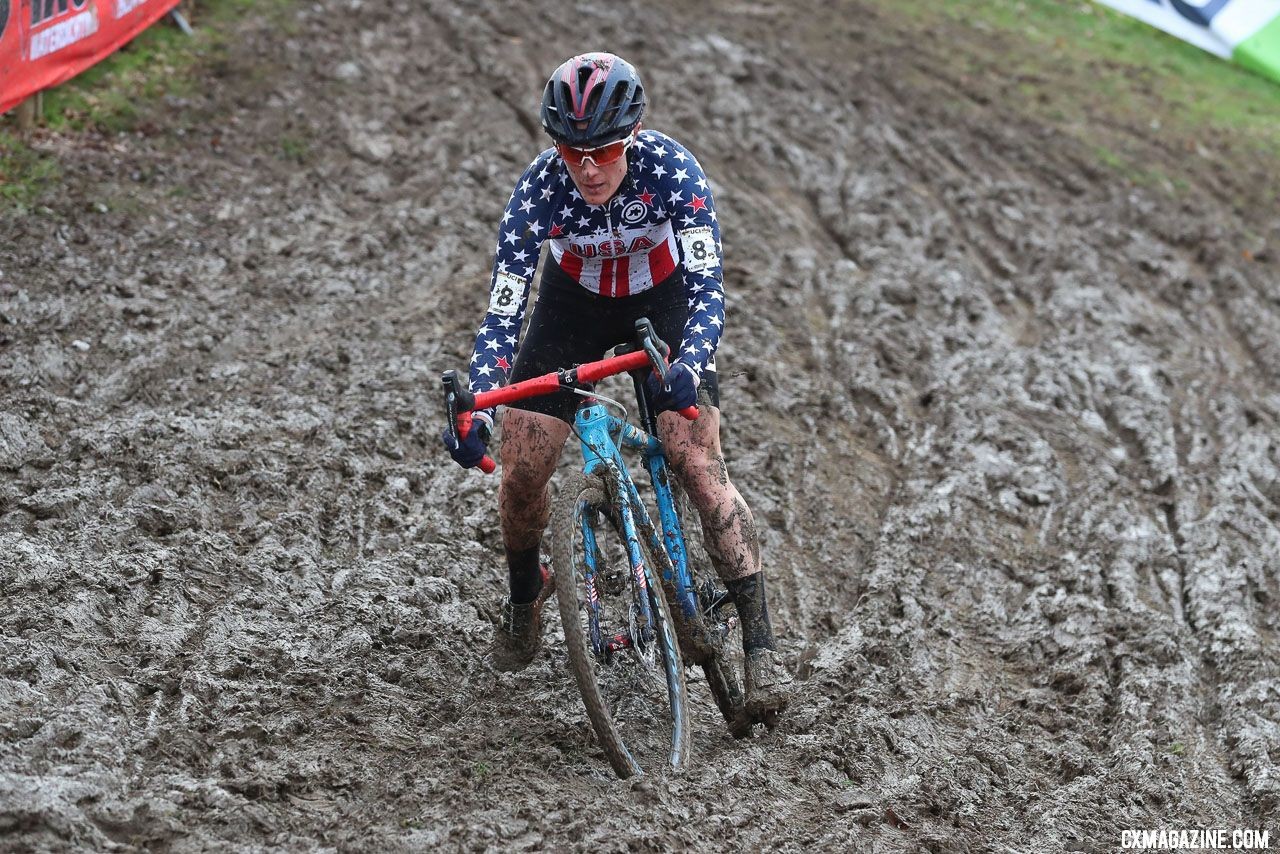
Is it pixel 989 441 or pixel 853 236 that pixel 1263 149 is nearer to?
pixel 853 236

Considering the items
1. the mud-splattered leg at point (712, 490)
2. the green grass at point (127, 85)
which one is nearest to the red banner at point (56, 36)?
the green grass at point (127, 85)

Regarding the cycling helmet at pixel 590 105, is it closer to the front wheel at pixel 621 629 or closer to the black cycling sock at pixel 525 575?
the front wheel at pixel 621 629

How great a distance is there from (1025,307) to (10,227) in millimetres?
7723

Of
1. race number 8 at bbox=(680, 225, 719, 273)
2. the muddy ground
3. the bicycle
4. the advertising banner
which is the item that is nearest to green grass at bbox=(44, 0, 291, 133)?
the muddy ground

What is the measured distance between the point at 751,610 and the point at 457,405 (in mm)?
1535

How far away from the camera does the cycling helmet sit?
4164 mm

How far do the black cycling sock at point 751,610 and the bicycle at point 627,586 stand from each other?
9 cm

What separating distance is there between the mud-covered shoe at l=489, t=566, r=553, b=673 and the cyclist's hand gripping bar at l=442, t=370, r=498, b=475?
3.85 ft

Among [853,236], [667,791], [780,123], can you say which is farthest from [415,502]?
[780,123]

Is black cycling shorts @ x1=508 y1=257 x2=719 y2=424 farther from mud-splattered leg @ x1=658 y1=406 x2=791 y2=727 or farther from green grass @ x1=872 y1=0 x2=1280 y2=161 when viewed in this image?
green grass @ x1=872 y1=0 x2=1280 y2=161

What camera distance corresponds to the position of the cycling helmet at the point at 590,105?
4.16 metres

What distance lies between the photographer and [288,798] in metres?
4.04

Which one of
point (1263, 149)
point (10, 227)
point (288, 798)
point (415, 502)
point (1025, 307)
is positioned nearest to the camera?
point (288, 798)

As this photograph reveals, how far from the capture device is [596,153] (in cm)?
427
